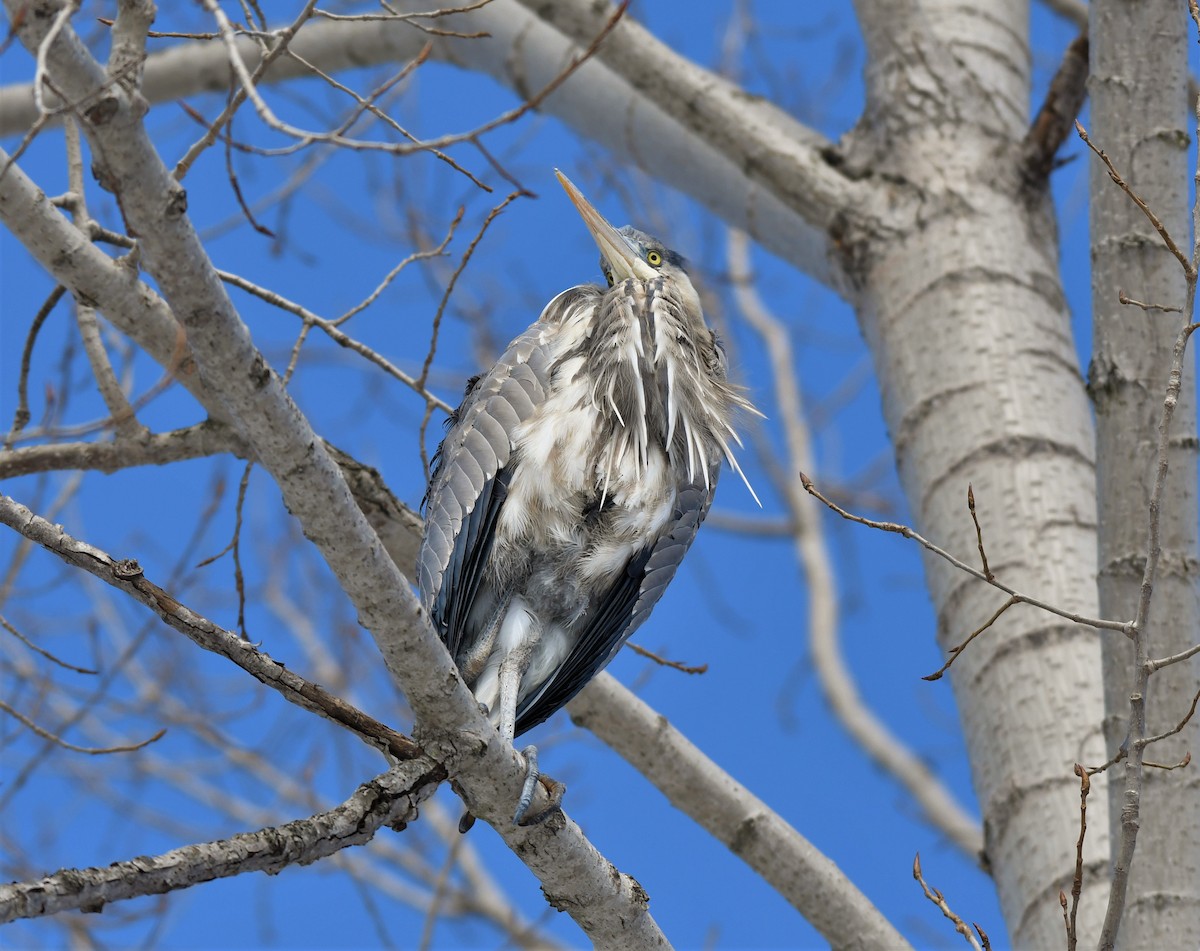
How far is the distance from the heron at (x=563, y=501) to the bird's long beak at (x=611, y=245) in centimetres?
25

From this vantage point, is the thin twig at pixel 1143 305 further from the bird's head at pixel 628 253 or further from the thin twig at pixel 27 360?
the thin twig at pixel 27 360

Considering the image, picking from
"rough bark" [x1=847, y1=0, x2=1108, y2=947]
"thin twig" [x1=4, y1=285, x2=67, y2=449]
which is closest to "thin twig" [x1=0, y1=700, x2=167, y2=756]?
"thin twig" [x1=4, y1=285, x2=67, y2=449]

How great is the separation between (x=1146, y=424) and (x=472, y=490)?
4.66 feet

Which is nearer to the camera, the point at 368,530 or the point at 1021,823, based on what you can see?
the point at 368,530

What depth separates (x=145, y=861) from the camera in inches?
68.0

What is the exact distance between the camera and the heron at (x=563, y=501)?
2.95 meters

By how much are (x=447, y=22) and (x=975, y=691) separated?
306cm

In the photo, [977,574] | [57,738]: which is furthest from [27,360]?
[977,574]

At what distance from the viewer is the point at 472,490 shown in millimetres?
2914

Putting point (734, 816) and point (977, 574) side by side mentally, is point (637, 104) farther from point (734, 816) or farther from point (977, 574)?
point (977, 574)

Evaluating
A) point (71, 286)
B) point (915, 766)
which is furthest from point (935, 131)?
point (915, 766)

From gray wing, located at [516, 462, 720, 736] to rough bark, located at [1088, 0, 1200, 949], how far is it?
3.02 feet

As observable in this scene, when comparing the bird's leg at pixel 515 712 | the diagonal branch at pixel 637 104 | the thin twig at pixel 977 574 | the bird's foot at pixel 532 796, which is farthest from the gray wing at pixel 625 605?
the diagonal branch at pixel 637 104

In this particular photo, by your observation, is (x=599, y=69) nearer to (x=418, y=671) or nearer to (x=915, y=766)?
(x=418, y=671)
